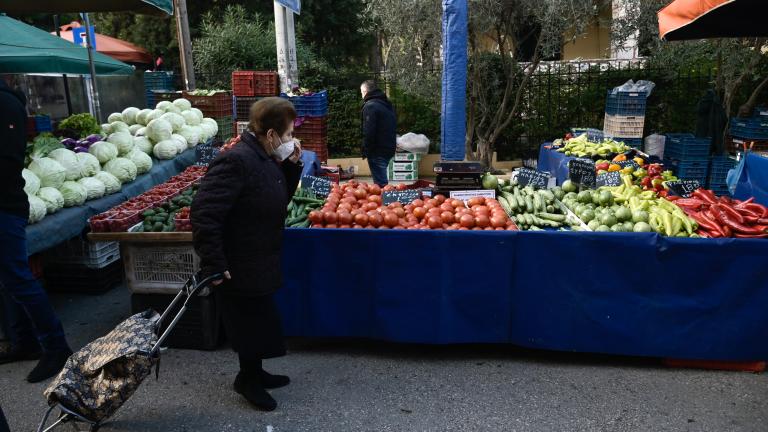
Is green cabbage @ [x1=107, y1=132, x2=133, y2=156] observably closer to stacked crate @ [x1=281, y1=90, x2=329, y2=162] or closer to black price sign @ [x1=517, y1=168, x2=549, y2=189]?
stacked crate @ [x1=281, y1=90, x2=329, y2=162]

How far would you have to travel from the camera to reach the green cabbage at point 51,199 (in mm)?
5293

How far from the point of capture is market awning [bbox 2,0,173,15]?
6.69 meters

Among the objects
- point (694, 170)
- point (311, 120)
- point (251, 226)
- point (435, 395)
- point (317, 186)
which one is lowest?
point (435, 395)

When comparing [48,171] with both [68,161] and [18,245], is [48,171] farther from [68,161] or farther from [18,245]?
[18,245]

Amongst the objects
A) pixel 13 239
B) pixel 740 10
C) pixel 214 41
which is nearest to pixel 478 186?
pixel 740 10

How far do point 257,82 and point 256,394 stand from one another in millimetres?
7939

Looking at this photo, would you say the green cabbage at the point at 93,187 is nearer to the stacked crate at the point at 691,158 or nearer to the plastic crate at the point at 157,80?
the plastic crate at the point at 157,80

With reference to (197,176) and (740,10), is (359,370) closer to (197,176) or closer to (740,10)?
(197,176)

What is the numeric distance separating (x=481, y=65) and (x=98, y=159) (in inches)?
305

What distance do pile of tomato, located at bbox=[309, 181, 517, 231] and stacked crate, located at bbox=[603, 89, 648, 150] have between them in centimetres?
689

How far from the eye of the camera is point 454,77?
6.98 metres

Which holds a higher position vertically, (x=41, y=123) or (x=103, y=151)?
(x=41, y=123)

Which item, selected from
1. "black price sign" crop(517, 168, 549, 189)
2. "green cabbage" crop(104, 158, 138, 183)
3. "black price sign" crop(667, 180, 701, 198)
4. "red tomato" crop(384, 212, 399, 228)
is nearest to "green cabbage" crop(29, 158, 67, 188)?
"green cabbage" crop(104, 158, 138, 183)

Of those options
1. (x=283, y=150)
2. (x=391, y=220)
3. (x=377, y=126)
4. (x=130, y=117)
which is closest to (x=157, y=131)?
(x=130, y=117)
